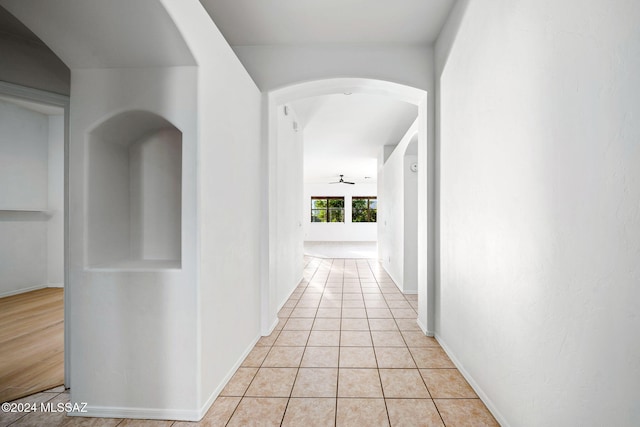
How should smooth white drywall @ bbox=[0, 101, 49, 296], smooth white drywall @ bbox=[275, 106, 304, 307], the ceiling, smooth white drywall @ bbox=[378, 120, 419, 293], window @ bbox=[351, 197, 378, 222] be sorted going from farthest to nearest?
window @ bbox=[351, 197, 378, 222] < smooth white drywall @ bbox=[378, 120, 419, 293] < smooth white drywall @ bbox=[0, 101, 49, 296] < smooth white drywall @ bbox=[275, 106, 304, 307] < the ceiling

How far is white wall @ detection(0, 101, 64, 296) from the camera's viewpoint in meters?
4.21

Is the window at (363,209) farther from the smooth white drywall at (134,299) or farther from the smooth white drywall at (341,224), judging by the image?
the smooth white drywall at (134,299)

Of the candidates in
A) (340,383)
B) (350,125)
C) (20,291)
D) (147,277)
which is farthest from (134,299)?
(350,125)

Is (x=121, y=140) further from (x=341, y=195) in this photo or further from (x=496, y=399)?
(x=341, y=195)

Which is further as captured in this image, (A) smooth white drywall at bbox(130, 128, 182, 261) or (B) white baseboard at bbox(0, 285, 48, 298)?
(B) white baseboard at bbox(0, 285, 48, 298)

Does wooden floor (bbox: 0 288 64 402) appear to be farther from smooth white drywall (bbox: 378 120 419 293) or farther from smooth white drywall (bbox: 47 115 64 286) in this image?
smooth white drywall (bbox: 378 120 419 293)

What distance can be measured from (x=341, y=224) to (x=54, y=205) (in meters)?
10.7

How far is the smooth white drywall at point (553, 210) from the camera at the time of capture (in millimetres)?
968

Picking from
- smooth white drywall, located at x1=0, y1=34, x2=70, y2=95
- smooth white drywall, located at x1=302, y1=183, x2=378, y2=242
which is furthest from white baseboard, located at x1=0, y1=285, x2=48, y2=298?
smooth white drywall, located at x1=302, y1=183, x2=378, y2=242

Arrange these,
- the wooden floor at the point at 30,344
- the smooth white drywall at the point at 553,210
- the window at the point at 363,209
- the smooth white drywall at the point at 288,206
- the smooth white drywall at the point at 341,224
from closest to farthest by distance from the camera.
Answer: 1. the smooth white drywall at the point at 553,210
2. the wooden floor at the point at 30,344
3. the smooth white drywall at the point at 288,206
4. the smooth white drywall at the point at 341,224
5. the window at the point at 363,209

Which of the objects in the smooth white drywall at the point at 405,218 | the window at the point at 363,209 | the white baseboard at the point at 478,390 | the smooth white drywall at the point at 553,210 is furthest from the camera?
the window at the point at 363,209

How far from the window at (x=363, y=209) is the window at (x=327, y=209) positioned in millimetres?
560

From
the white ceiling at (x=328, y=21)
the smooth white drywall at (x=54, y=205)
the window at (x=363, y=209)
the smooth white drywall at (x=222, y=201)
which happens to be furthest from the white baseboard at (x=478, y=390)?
the window at (x=363, y=209)

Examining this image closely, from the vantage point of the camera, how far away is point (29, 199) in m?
4.48
